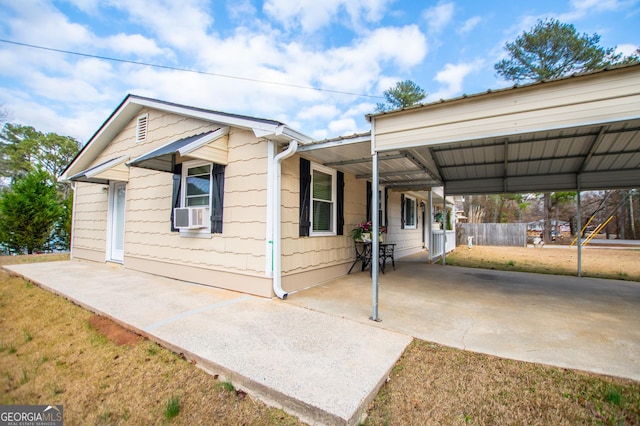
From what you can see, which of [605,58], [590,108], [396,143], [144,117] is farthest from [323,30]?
[605,58]

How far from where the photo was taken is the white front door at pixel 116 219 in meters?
7.54

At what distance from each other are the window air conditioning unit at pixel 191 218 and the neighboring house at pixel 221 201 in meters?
0.02

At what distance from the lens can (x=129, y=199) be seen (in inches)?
276

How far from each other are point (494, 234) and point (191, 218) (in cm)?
1802

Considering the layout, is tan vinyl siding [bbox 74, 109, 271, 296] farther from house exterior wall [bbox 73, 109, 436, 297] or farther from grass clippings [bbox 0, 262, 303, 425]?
grass clippings [bbox 0, 262, 303, 425]

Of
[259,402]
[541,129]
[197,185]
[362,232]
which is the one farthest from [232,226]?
[541,129]

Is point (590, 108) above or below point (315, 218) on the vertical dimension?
above

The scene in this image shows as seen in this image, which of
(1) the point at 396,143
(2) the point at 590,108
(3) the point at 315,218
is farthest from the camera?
(3) the point at 315,218

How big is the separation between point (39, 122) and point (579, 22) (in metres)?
32.5

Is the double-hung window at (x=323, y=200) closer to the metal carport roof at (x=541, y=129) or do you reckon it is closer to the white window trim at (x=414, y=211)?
the metal carport roof at (x=541, y=129)

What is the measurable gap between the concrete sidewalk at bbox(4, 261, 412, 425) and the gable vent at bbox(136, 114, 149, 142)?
3.62 meters

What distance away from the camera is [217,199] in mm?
5078

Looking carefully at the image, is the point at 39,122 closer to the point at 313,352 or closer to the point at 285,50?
the point at 285,50

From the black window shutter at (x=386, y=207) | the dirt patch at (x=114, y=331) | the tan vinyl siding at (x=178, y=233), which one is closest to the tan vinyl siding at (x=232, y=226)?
the tan vinyl siding at (x=178, y=233)
